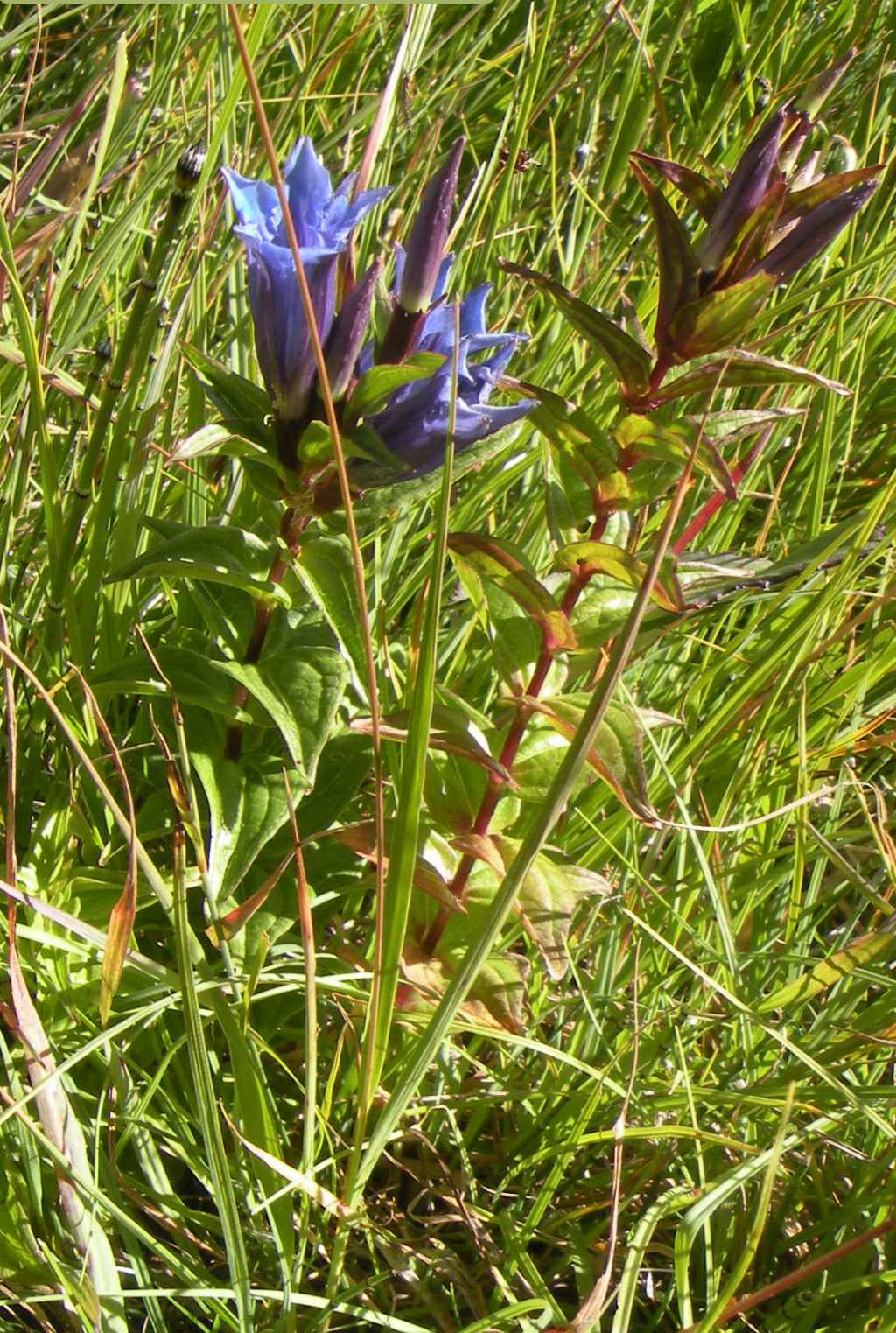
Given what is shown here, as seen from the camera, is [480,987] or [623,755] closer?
[623,755]

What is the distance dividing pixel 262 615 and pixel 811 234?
492mm

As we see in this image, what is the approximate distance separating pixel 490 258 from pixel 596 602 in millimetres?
656

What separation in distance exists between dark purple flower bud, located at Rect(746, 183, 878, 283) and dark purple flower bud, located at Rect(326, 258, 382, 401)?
0.27m

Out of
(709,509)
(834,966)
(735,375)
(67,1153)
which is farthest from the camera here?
(709,509)

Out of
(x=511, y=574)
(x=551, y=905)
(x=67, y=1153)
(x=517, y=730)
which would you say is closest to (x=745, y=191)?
(x=511, y=574)

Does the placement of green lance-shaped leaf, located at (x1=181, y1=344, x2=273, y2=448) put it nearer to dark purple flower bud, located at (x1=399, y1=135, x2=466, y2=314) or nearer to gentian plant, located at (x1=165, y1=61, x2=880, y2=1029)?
gentian plant, located at (x1=165, y1=61, x2=880, y2=1029)

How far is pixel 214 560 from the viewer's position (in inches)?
36.3

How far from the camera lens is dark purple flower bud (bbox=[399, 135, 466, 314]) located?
0.79 meters

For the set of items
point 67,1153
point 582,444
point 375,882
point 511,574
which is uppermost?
point 582,444

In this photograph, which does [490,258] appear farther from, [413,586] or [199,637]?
[199,637]

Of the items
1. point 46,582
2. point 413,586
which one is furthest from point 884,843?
point 46,582

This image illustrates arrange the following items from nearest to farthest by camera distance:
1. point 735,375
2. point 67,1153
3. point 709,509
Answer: point 67,1153 < point 735,375 < point 709,509

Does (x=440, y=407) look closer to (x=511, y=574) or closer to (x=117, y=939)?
(x=511, y=574)

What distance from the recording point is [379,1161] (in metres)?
1.01
